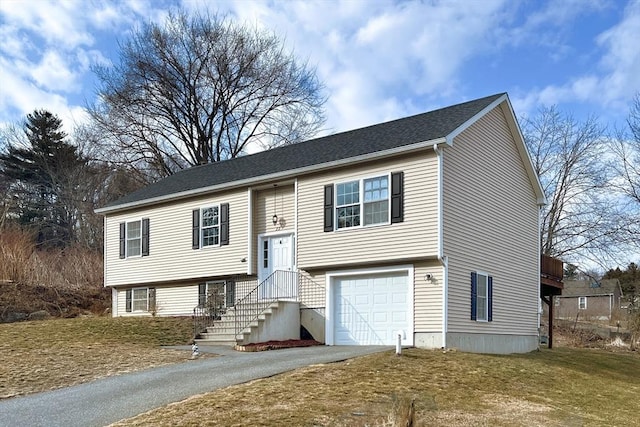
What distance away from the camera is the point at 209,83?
4022 cm

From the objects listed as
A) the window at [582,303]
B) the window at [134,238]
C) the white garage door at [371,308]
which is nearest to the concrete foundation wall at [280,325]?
the white garage door at [371,308]

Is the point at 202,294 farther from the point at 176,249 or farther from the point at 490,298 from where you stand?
the point at 490,298

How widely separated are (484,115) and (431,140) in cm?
352

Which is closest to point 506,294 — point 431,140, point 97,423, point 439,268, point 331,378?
point 439,268

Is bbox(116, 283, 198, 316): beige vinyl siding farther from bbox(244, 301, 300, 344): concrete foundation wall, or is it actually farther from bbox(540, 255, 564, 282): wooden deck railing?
bbox(540, 255, 564, 282): wooden deck railing

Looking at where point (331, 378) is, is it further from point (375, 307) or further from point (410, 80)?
point (410, 80)

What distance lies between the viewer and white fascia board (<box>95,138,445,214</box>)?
51.9 feet

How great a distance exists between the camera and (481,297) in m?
17.6

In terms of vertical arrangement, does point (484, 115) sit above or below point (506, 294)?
above

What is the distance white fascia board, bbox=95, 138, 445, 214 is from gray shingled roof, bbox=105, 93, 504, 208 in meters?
0.14

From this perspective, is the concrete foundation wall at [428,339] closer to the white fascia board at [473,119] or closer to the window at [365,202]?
the window at [365,202]

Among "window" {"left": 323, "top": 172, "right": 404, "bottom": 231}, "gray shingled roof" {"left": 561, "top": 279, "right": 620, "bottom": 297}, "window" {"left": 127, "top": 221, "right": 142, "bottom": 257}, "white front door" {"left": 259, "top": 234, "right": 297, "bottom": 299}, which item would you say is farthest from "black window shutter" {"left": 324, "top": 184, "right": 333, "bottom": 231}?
"gray shingled roof" {"left": 561, "top": 279, "right": 620, "bottom": 297}

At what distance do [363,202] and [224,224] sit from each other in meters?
5.46

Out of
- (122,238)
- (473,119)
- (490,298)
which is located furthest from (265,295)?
(122,238)
